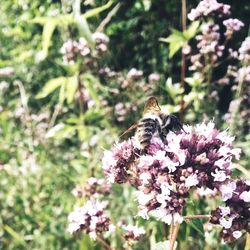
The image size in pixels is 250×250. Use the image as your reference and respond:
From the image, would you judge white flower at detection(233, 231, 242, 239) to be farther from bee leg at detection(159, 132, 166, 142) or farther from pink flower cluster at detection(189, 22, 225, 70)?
pink flower cluster at detection(189, 22, 225, 70)

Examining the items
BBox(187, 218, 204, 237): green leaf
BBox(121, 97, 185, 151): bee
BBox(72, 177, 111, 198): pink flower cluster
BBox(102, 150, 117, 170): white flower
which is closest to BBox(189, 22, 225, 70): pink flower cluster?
BBox(72, 177, 111, 198): pink flower cluster

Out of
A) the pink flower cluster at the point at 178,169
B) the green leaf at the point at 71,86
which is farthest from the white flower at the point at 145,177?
the green leaf at the point at 71,86

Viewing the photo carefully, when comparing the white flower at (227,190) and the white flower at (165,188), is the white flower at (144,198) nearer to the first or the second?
the white flower at (165,188)

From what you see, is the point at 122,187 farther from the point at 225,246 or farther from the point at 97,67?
the point at 225,246

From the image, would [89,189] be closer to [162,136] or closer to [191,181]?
[162,136]

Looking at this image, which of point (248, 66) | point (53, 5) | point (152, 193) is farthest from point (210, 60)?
point (53, 5)
